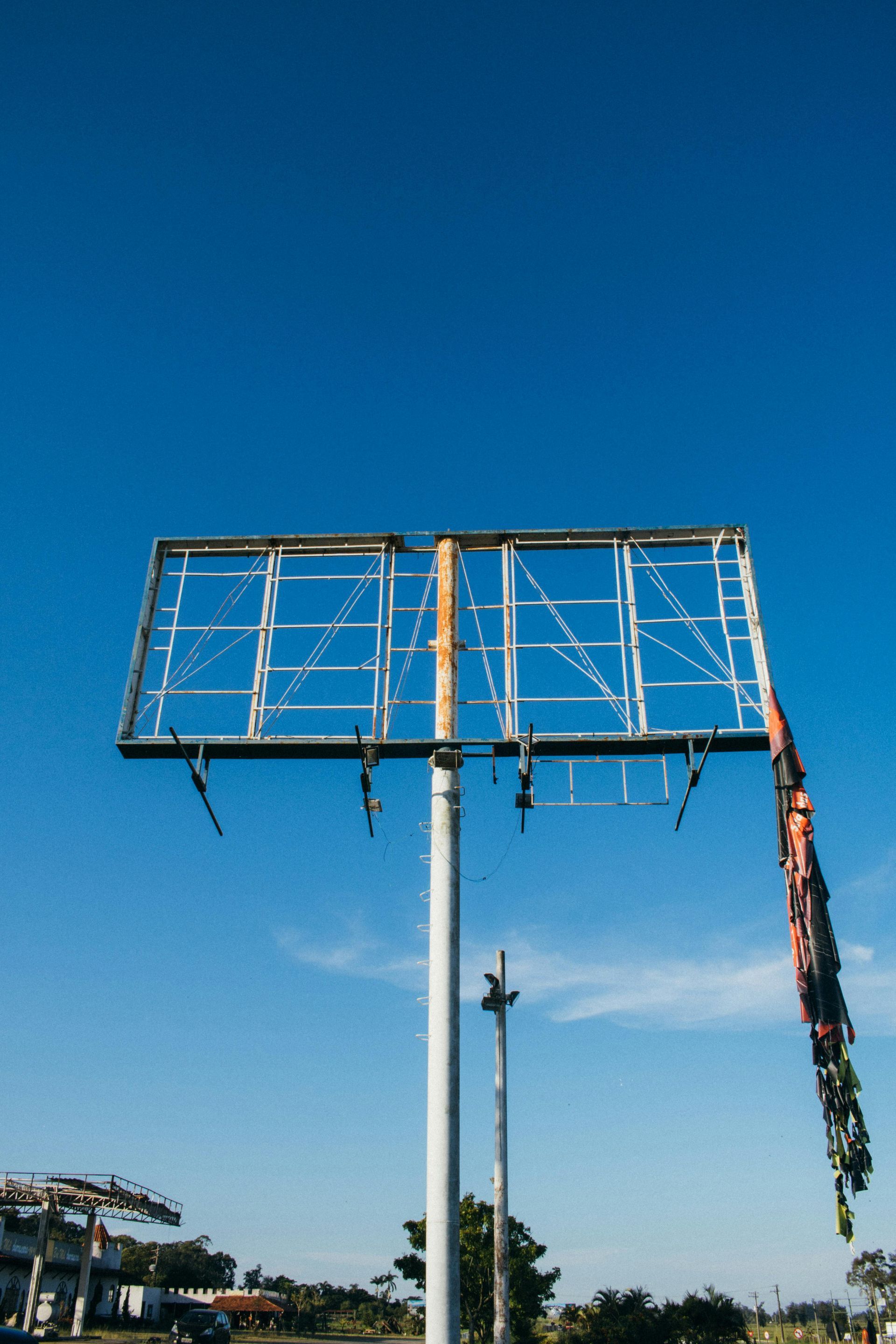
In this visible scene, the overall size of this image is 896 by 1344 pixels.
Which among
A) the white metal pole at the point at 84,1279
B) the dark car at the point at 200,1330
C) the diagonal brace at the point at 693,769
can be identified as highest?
the diagonal brace at the point at 693,769

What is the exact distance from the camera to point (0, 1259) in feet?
158

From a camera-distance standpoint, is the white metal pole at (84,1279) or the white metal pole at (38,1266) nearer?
the white metal pole at (38,1266)

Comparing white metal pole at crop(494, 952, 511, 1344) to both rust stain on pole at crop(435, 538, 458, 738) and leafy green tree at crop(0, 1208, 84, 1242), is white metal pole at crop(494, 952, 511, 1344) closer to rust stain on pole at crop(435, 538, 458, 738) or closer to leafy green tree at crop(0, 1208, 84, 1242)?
rust stain on pole at crop(435, 538, 458, 738)

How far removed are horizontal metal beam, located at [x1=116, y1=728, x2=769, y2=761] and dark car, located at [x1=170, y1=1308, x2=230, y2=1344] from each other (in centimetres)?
2106

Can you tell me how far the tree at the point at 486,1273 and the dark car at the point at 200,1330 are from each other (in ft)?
26.2

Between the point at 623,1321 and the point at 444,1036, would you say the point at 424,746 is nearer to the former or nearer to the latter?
the point at 444,1036

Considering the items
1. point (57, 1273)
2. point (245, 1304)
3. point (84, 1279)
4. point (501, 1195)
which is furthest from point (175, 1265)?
point (501, 1195)

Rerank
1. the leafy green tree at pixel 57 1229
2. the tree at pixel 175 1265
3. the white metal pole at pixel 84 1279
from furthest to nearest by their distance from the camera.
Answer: the tree at pixel 175 1265 → the leafy green tree at pixel 57 1229 → the white metal pole at pixel 84 1279

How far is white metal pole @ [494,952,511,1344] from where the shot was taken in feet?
57.5

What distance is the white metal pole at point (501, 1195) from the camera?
1753 cm

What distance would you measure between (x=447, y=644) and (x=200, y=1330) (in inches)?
946

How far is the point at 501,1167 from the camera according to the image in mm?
18672

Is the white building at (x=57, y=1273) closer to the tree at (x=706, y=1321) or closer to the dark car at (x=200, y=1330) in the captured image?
the dark car at (x=200, y=1330)

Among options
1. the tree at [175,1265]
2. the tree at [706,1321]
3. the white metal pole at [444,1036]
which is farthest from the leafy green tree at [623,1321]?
the tree at [175,1265]
